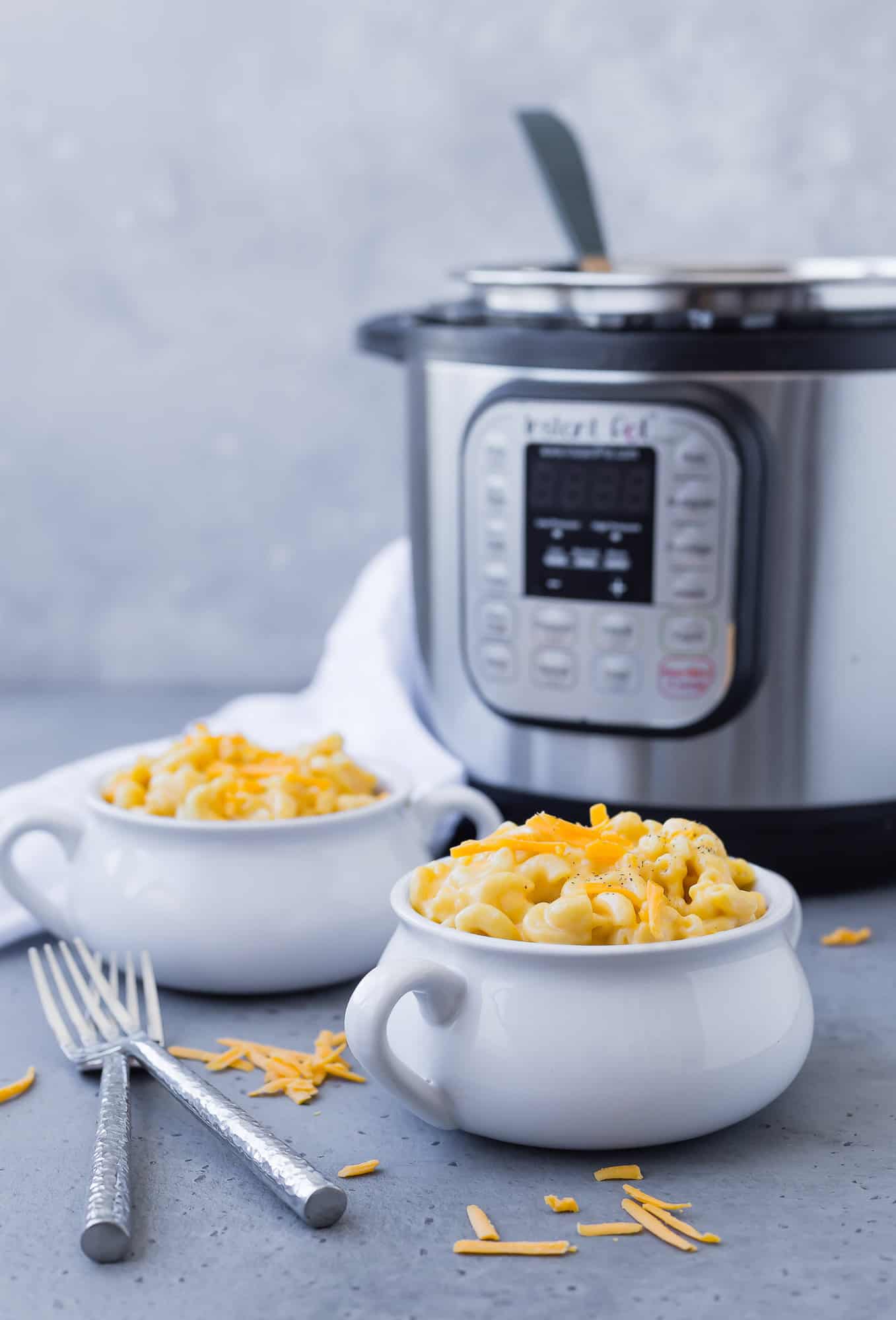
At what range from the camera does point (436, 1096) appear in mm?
580

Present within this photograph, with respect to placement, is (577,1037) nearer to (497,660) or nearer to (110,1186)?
(110,1186)

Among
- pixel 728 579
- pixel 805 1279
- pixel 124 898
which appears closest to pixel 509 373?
pixel 728 579

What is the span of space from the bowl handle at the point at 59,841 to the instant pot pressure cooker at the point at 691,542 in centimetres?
25

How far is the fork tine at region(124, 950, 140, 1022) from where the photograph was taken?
0.70 m

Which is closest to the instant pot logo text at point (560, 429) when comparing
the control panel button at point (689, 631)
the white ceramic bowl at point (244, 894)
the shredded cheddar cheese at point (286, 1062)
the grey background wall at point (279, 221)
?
the control panel button at point (689, 631)

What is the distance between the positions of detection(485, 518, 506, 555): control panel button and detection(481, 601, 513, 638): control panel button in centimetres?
3

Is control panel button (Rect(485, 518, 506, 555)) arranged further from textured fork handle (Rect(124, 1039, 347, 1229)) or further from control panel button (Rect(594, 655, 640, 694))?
textured fork handle (Rect(124, 1039, 347, 1229))

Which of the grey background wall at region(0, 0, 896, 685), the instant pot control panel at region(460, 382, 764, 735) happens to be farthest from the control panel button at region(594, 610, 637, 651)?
the grey background wall at region(0, 0, 896, 685)

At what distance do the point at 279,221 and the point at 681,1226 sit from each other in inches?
41.8

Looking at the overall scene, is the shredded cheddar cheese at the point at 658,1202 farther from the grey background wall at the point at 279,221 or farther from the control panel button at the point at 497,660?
the grey background wall at the point at 279,221

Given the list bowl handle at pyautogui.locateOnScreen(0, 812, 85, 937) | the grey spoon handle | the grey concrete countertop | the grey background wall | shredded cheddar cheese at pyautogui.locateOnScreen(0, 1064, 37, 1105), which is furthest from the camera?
the grey background wall

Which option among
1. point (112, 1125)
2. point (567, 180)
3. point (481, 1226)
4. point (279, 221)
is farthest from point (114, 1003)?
point (279, 221)

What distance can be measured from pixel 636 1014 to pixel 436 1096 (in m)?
0.08

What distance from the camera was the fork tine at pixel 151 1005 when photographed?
68cm
